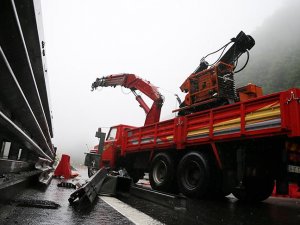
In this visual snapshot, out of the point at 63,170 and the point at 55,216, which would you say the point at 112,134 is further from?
the point at 55,216

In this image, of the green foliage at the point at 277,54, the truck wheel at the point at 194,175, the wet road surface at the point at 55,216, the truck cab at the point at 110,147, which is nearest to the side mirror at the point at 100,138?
A: the truck cab at the point at 110,147

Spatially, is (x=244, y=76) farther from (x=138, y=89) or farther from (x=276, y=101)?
(x=276, y=101)

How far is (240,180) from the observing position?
550 centimetres

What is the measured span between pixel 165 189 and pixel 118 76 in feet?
23.3

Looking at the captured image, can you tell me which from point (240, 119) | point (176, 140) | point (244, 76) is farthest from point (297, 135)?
point (244, 76)

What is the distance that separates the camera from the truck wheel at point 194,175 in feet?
19.6

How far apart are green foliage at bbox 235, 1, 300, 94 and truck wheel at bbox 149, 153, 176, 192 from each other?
54.7 metres

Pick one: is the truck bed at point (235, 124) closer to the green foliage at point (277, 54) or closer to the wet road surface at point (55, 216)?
the wet road surface at point (55, 216)

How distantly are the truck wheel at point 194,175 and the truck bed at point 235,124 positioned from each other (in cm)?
39

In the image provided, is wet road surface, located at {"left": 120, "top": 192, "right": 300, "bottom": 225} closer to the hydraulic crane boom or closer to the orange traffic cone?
the orange traffic cone

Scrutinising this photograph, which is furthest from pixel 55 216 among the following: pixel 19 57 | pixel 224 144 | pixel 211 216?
pixel 224 144

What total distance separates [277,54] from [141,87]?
3406 inches

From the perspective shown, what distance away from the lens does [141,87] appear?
12055 millimetres

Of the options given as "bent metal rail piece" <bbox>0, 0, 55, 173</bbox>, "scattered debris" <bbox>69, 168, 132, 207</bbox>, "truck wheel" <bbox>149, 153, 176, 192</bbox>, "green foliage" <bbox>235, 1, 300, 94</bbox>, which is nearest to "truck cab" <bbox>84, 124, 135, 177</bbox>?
"truck wheel" <bbox>149, 153, 176, 192</bbox>
